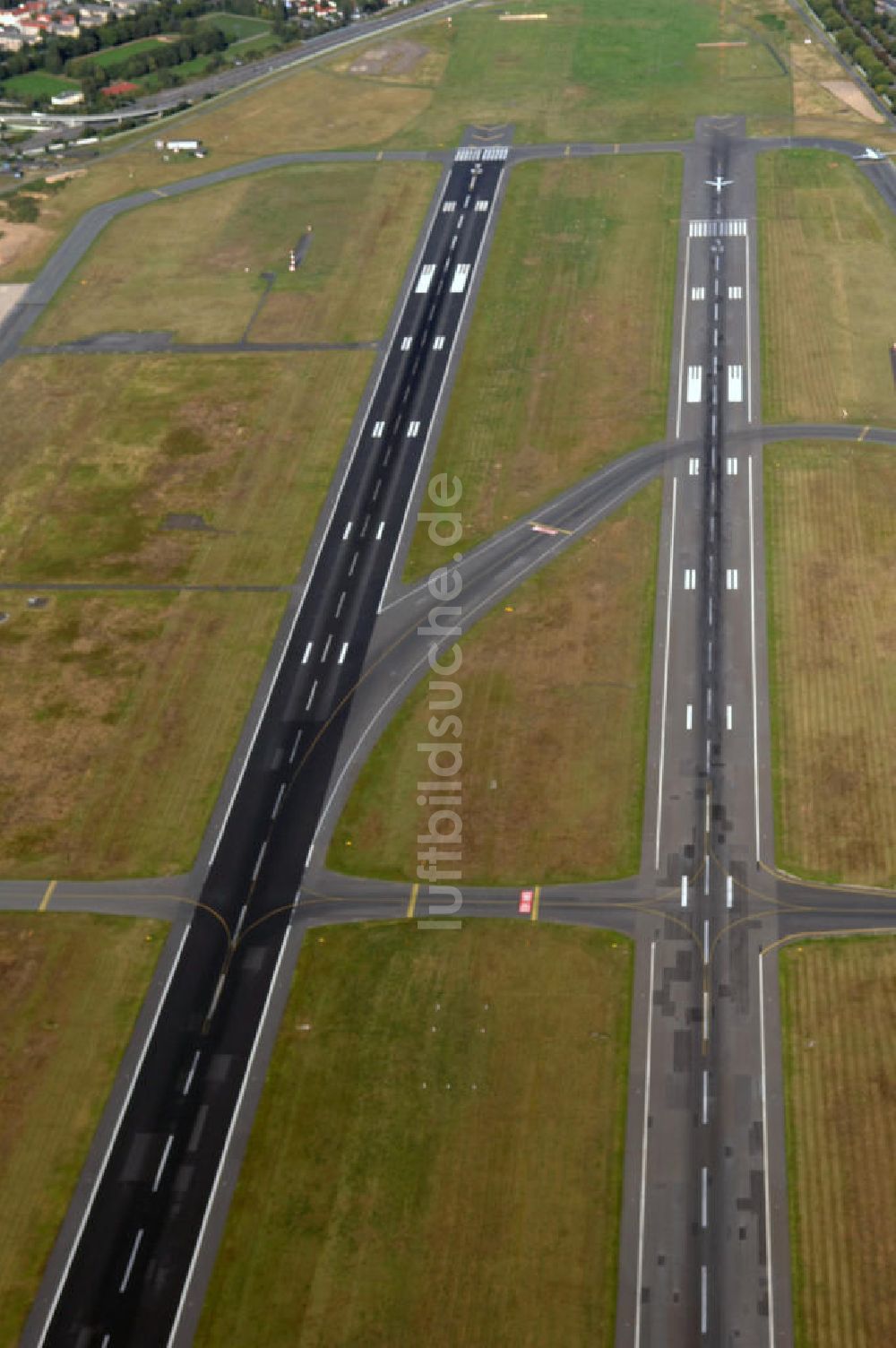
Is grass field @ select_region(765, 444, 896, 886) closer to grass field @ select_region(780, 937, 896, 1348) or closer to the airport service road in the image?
grass field @ select_region(780, 937, 896, 1348)

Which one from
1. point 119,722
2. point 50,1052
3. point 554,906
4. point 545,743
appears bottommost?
point 50,1052

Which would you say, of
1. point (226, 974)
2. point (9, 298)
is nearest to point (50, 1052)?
point (226, 974)

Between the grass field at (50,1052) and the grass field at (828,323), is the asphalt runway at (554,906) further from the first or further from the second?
the grass field at (828,323)

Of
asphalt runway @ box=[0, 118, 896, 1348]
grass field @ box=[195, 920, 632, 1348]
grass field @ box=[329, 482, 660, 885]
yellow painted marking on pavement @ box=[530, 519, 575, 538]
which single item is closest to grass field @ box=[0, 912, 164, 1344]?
asphalt runway @ box=[0, 118, 896, 1348]

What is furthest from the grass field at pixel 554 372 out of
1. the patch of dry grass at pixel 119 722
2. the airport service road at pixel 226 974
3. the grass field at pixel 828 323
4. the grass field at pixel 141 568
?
the patch of dry grass at pixel 119 722

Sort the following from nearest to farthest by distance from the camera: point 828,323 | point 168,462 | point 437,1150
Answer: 1. point 437,1150
2. point 168,462
3. point 828,323

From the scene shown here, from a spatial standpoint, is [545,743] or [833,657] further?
[833,657]

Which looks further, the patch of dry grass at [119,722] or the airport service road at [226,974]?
the patch of dry grass at [119,722]

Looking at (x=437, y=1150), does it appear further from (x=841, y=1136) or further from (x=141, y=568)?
(x=141, y=568)
